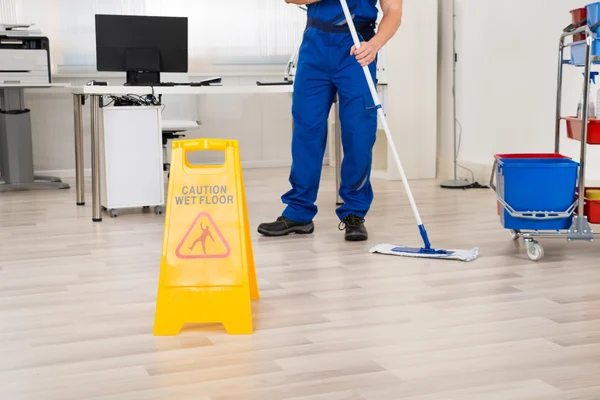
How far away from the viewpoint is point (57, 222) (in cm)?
394

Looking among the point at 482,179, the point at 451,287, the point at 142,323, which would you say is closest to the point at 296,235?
the point at 451,287

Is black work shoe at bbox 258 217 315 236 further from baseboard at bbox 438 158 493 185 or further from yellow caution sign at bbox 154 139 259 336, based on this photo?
baseboard at bbox 438 158 493 185

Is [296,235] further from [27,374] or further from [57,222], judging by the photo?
[27,374]

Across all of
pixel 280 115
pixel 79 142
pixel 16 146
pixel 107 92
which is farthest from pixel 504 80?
pixel 16 146

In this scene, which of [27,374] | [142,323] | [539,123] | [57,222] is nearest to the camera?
[27,374]

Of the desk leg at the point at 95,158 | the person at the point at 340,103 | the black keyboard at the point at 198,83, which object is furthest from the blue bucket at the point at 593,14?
the desk leg at the point at 95,158

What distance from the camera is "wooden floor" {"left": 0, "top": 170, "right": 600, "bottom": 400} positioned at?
5.61 ft

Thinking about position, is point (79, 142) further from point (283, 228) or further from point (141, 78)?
point (283, 228)

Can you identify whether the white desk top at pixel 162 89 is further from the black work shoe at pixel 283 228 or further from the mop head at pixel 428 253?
the mop head at pixel 428 253

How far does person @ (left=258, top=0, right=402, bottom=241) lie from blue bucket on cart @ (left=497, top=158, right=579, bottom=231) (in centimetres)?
66

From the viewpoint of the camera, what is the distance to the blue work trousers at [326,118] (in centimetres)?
328

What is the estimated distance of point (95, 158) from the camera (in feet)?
12.9

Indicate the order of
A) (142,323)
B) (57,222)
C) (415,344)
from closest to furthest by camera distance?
(415,344) → (142,323) → (57,222)

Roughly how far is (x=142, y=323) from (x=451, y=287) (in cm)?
98
